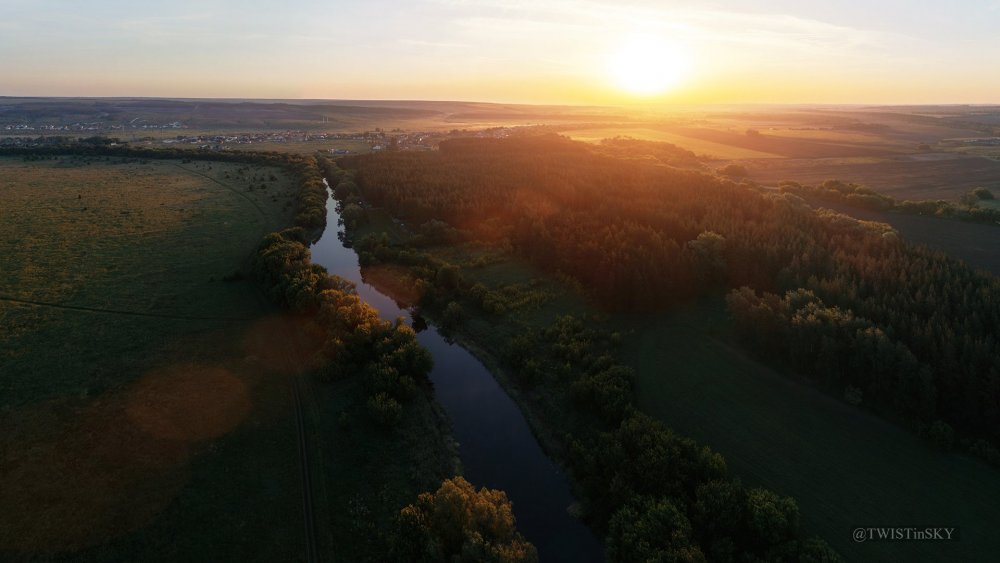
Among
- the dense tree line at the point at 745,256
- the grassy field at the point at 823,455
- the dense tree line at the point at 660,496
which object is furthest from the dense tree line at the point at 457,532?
the dense tree line at the point at 745,256

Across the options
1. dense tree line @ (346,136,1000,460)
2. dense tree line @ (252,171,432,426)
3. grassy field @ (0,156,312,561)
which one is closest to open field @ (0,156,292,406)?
grassy field @ (0,156,312,561)

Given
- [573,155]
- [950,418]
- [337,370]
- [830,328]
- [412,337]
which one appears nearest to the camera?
[950,418]

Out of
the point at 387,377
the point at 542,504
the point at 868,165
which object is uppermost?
the point at 868,165

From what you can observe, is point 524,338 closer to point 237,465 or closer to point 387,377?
point 387,377

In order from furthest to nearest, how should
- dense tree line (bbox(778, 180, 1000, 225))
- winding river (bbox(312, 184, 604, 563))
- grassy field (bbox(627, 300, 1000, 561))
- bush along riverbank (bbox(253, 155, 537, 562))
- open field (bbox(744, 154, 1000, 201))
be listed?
open field (bbox(744, 154, 1000, 201)) < dense tree line (bbox(778, 180, 1000, 225)) < winding river (bbox(312, 184, 604, 563)) < grassy field (bbox(627, 300, 1000, 561)) < bush along riverbank (bbox(253, 155, 537, 562))

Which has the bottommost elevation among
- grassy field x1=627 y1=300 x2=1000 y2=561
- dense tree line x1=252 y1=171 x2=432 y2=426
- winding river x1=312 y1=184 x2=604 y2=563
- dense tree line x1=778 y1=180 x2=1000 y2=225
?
winding river x1=312 y1=184 x2=604 y2=563

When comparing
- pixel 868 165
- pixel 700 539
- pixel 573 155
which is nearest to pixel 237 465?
pixel 700 539

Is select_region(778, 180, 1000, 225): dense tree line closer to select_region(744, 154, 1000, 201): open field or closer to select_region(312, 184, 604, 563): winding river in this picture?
select_region(744, 154, 1000, 201): open field

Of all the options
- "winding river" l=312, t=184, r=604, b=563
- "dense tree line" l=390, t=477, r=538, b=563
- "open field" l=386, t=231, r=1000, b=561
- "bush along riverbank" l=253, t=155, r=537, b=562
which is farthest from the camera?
"winding river" l=312, t=184, r=604, b=563
